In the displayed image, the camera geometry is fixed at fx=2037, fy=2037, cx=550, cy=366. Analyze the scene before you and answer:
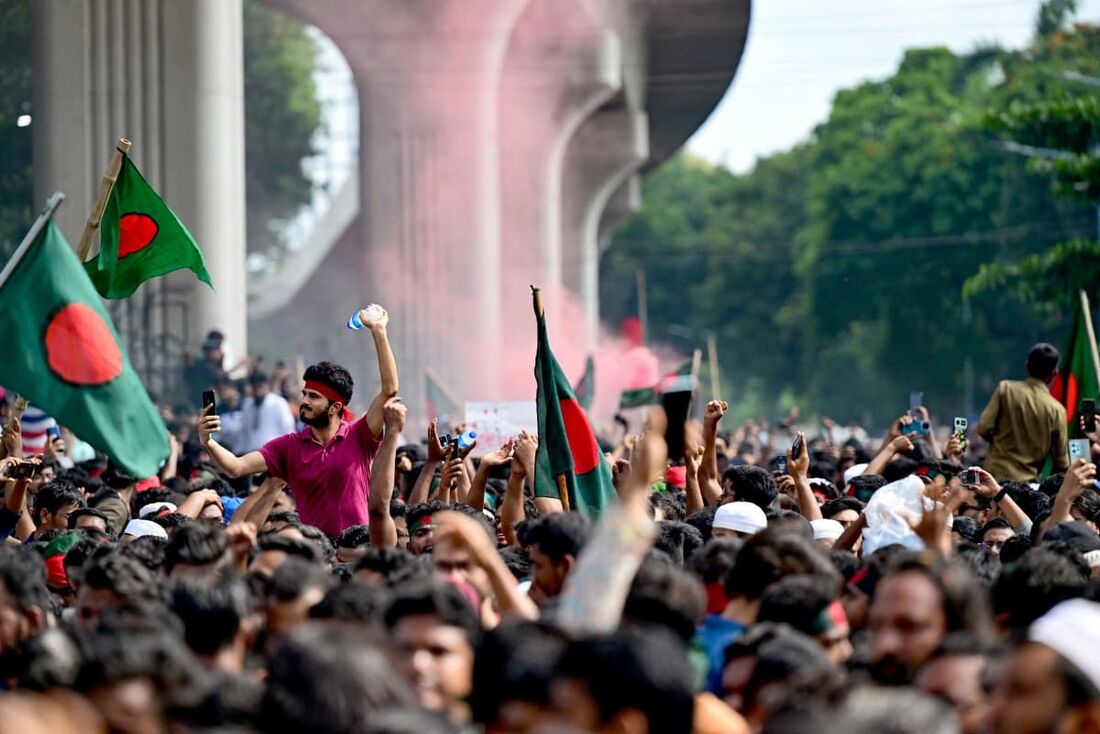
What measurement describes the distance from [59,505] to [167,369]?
13.9 meters

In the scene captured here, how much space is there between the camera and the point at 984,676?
5.00 meters

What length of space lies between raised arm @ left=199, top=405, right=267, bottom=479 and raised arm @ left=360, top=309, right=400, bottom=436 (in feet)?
1.87

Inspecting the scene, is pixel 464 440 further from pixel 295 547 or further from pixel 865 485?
pixel 295 547

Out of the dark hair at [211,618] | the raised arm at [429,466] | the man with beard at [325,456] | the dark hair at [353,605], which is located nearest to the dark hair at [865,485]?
the raised arm at [429,466]

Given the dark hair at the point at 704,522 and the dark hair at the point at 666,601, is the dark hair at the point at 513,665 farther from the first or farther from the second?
the dark hair at the point at 704,522

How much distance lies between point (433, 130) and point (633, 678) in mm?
30438

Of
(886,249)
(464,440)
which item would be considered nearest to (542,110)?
(886,249)

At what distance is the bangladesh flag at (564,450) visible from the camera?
925cm

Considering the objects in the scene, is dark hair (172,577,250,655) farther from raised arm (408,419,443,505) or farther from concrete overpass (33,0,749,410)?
concrete overpass (33,0,749,410)

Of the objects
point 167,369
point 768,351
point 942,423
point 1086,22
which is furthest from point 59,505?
point 768,351

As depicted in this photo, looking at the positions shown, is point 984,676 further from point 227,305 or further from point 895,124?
point 895,124

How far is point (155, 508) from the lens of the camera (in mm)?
10164

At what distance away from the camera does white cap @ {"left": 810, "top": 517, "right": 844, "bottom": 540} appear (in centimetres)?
888

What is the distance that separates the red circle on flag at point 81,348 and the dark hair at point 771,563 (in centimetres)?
266
